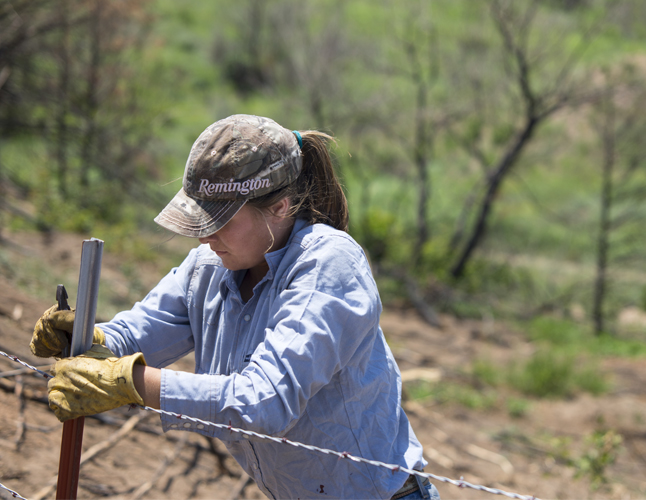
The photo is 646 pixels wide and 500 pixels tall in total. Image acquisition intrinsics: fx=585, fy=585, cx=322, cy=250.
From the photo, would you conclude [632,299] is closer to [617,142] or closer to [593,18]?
[617,142]

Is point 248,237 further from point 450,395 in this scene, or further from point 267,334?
point 450,395

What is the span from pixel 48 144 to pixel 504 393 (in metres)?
8.48

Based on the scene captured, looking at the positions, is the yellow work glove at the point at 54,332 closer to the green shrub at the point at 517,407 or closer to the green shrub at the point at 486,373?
the green shrub at the point at 517,407

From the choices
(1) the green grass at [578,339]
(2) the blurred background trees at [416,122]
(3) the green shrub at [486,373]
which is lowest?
(1) the green grass at [578,339]

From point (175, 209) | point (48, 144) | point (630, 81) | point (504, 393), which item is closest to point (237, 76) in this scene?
point (48, 144)

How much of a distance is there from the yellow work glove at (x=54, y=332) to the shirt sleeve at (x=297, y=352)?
422mm

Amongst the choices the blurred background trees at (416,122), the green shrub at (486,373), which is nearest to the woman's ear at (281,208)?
the green shrub at (486,373)

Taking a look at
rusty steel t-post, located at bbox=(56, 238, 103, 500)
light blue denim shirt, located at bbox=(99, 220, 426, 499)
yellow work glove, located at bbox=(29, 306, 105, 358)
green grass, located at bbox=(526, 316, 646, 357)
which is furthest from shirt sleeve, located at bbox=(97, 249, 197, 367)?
green grass, located at bbox=(526, 316, 646, 357)

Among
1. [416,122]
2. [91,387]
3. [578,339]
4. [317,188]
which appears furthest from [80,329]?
[416,122]

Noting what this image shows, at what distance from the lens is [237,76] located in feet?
82.9

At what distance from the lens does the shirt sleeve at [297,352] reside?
4.67 feet

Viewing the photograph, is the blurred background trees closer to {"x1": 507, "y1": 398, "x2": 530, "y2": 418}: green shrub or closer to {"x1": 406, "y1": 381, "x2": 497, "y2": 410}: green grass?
{"x1": 406, "y1": 381, "x2": 497, "y2": 410}: green grass

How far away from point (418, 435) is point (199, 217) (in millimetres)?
4381

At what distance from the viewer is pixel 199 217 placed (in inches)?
63.4
